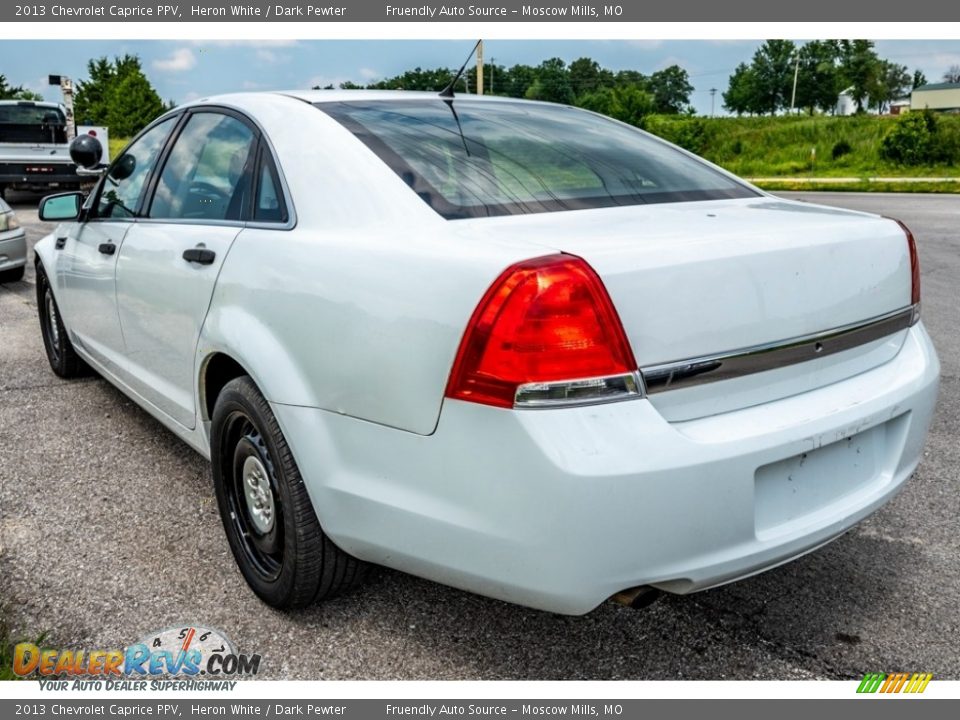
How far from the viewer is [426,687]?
2.28 metres

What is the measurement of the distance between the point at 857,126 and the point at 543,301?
42330mm

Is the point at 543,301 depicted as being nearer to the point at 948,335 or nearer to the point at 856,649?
the point at 856,649

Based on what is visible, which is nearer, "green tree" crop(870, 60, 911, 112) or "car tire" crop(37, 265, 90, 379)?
"car tire" crop(37, 265, 90, 379)

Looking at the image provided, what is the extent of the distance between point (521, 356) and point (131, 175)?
104 inches

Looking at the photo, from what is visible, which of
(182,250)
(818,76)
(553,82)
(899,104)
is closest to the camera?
(182,250)

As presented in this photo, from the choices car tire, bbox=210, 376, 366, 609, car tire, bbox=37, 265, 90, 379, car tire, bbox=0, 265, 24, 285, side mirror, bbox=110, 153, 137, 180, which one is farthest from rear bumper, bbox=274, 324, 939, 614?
car tire, bbox=0, 265, 24, 285

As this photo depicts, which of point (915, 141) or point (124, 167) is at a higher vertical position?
point (915, 141)

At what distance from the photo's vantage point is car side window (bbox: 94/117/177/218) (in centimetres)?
364

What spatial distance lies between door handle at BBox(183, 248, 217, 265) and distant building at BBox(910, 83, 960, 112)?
106903mm

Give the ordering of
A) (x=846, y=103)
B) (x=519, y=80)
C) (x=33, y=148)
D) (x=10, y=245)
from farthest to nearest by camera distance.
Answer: (x=846, y=103), (x=519, y=80), (x=33, y=148), (x=10, y=245)

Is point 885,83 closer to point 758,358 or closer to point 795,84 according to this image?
point 795,84

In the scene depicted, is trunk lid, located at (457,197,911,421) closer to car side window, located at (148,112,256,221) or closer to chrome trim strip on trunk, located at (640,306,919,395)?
chrome trim strip on trunk, located at (640,306,919,395)

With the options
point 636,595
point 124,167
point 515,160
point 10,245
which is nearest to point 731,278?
point 636,595

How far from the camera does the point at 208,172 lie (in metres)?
3.14
